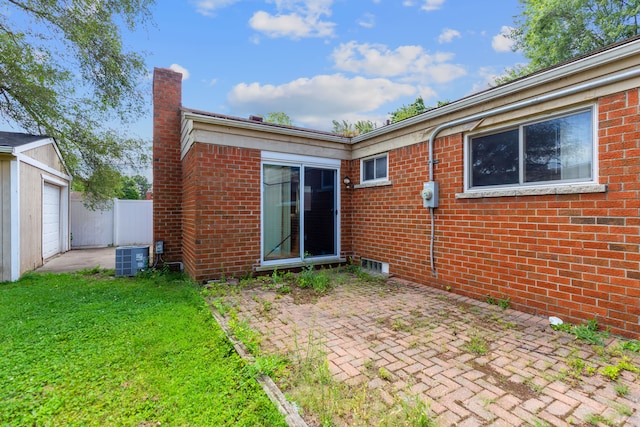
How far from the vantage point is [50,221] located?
9031 mm

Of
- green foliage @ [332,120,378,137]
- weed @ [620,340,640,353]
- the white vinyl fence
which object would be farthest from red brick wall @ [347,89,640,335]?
green foliage @ [332,120,378,137]

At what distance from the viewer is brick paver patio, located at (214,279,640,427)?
1978mm

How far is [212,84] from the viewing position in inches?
389

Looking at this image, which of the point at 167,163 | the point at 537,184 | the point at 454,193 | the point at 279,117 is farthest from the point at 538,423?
the point at 279,117

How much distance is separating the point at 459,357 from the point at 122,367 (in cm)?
303

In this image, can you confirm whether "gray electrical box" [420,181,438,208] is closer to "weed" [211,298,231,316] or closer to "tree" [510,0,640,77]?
"weed" [211,298,231,316]

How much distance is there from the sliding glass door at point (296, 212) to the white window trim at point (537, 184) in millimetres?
2936

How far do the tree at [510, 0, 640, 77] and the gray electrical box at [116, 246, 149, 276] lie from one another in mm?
18505

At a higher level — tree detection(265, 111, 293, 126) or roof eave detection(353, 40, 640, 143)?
tree detection(265, 111, 293, 126)

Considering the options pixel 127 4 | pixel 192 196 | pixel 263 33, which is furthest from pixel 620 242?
pixel 127 4

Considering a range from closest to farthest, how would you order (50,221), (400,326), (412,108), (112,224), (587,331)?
1. (587,331)
2. (400,326)
3. (50,221)
4. (112,224)
5. (412,108)

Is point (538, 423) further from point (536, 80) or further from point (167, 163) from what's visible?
point (167, 163)

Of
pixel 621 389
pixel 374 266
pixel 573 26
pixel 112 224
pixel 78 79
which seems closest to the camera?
pixel 621 389

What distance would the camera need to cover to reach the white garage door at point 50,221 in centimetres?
841
